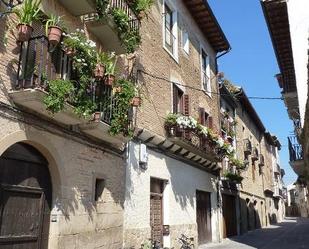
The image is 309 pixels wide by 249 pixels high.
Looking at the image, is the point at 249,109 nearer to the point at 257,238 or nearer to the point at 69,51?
the point at 257,238

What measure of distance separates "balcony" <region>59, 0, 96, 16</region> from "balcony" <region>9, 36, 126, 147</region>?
1320mm

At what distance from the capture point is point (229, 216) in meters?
21.0

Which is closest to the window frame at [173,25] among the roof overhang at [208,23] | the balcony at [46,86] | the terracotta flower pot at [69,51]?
the roof overhang at [208,23]

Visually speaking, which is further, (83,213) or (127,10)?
(127,10)

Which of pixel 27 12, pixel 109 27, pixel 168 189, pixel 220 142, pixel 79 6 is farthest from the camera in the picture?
pixel 220 142

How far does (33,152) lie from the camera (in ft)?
24.8

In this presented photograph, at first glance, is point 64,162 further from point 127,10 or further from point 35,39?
point 127,10

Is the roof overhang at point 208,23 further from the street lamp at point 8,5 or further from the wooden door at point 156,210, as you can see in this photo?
the street lamp at point 8,5

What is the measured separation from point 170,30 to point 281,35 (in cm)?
462

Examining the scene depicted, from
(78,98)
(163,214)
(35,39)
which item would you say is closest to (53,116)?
(78,98)

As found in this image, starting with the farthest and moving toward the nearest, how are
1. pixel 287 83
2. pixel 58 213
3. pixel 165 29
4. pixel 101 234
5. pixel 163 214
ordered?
pixel 287 83
pixel 165 29
pixel 163 214
pixel 101 234
pixel 58 213

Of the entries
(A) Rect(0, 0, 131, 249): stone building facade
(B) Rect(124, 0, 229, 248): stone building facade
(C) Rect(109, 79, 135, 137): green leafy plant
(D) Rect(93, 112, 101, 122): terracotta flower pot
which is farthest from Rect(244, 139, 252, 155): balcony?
(D) Rect(93, 112, 101, 122): terracotta flower pot

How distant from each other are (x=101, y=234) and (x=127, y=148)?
8.29ft

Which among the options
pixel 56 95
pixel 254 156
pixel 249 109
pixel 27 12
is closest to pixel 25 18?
pixel 27 12
